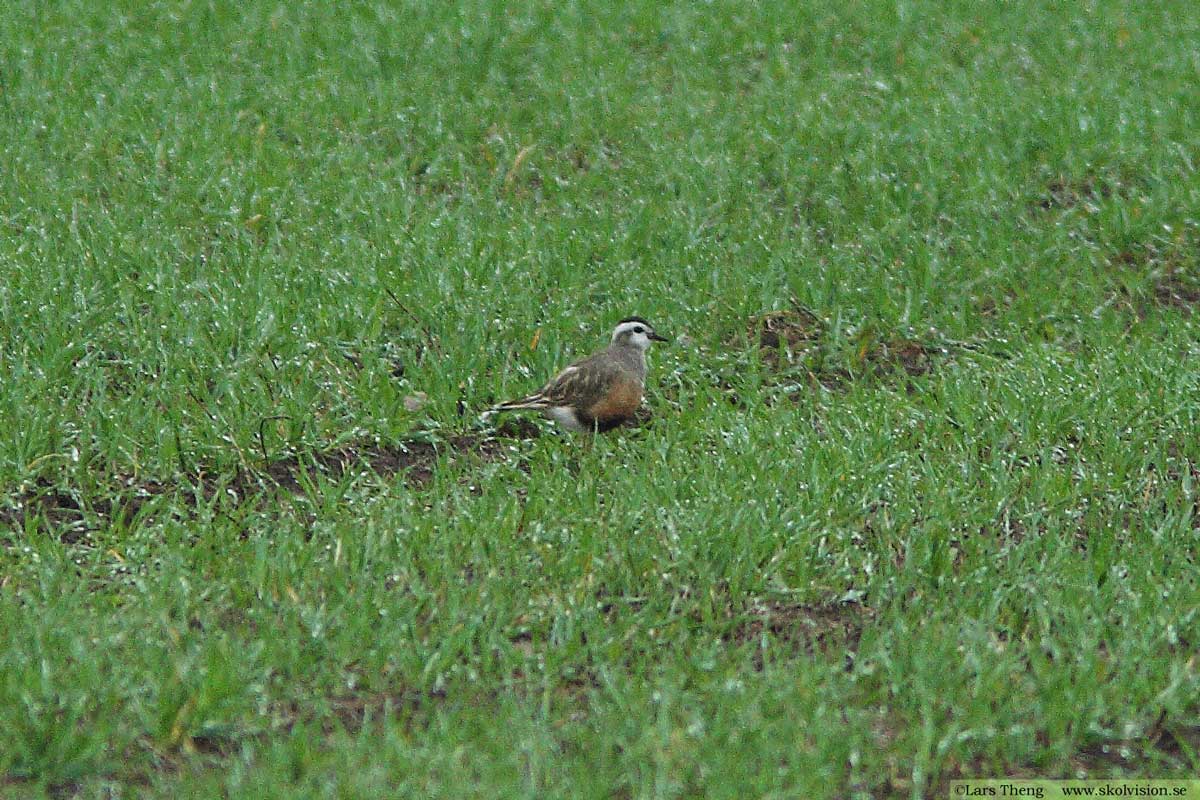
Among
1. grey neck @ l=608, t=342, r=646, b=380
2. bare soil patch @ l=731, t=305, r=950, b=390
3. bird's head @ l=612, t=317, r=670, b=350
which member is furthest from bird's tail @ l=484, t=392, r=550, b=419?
bare soil patch @ l=731, t=305, r=950, b=390

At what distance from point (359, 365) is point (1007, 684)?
3.53 m

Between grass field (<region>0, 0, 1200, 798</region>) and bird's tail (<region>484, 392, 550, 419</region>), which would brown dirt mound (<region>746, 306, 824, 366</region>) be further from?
bird's tail (<region>484, 392, 550, 419</region>)

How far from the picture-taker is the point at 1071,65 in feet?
36.5

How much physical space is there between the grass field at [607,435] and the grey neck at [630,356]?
0.27 metres

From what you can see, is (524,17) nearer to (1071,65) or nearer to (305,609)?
(1071,65)

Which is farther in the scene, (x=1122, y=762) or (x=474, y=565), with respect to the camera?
(x=474, y=565)

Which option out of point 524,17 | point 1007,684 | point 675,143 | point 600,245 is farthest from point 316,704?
point 524,17

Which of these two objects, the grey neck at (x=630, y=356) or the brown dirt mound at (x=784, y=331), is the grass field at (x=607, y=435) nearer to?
the brown dirt mound at (x=784, y=331)

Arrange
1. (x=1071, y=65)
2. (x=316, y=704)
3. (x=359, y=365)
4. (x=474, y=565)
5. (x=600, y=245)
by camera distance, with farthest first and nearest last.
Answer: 1. (x=1071, y=65)
2. (x=600, y=245)
3. (x=359, y=365)
4. (x=474, y=565)
5. (x=316, y=704)

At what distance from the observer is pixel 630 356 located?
6.67 m

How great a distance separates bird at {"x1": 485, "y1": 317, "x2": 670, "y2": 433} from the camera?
6.31m

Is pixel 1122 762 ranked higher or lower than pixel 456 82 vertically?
lower

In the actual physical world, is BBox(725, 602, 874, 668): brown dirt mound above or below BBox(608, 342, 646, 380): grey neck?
below

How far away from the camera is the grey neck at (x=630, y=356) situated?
6566 mm
